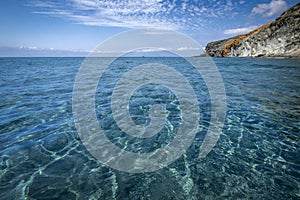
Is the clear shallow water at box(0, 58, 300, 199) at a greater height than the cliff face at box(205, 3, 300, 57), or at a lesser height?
lesser

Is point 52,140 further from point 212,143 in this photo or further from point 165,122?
point 212,143

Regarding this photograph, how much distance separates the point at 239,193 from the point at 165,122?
4764mm

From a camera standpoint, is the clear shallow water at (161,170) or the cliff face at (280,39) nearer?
the clear shallow water at (161,170)

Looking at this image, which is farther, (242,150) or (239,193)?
(242,150)

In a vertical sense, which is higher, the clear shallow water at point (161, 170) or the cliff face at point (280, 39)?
the cliff face at point (280, 39)

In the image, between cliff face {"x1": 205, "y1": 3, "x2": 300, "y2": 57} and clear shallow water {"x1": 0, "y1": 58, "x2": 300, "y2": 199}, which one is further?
cliff face {"x1": 205, "y1": 3, "x2": 300, "y2": 57}

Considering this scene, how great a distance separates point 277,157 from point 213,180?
2.65 m

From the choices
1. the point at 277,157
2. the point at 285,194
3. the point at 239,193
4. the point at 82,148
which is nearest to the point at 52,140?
the point at 82,148

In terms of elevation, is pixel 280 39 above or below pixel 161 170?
above

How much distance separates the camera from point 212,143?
6.43 meters

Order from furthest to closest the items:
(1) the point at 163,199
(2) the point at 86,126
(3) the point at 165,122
A: (3) the point at 165,122, (2) the point at 86,126, (1) the point at 163,199

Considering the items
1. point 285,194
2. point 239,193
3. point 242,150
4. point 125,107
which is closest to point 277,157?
point 242,150

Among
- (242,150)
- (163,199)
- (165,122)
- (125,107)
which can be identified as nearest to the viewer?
(163,199)

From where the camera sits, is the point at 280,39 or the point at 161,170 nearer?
the point at 161,170
